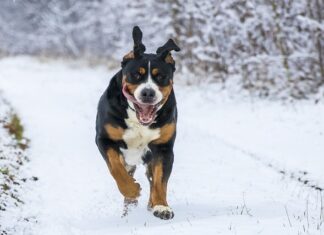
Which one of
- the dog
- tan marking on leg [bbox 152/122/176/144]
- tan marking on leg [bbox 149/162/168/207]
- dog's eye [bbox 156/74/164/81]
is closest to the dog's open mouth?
the dog

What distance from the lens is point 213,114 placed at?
43.6ft


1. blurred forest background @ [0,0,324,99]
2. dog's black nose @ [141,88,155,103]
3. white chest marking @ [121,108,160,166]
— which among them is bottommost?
white chest marking @ [121,108,160,166]

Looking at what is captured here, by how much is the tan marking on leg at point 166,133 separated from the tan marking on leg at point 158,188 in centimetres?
23

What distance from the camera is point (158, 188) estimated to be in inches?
211

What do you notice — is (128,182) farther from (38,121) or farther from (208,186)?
(38,121)

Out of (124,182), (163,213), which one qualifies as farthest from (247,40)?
(163,213)

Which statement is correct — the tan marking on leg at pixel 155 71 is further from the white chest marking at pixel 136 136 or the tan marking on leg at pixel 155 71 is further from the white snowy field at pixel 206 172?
the white snowy field at pixel 206 172

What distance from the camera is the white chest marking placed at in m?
5.50

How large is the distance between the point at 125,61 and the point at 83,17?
35562mm

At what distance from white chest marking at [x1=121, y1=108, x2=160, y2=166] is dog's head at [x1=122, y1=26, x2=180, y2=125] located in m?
0.08

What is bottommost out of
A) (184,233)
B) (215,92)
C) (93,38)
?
(184,233)

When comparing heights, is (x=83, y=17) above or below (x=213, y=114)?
above

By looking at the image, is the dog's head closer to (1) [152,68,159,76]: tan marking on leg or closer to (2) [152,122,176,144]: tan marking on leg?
(1) [152,68,159,76]: tan marking on leg

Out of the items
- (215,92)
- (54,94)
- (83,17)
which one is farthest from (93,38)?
(215,92)
